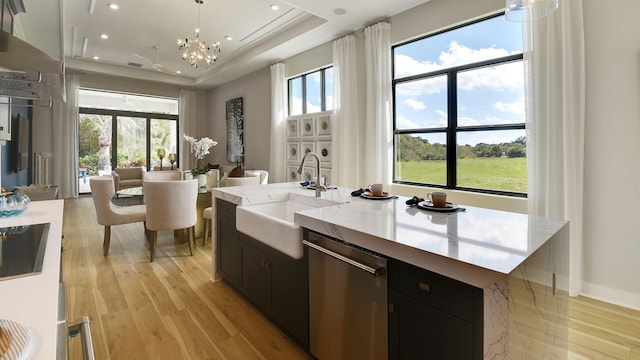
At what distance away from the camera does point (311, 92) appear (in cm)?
581

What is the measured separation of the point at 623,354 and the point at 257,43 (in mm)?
6100

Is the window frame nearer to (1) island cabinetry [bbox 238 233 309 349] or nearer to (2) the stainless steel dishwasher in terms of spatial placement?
(1) island cabinetry [bbox 238 233 309 349]

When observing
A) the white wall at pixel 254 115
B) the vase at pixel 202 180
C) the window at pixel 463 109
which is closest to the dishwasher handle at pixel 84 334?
the window at pixel 463 109

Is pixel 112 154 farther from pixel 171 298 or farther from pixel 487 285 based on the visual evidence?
pixel 487 285

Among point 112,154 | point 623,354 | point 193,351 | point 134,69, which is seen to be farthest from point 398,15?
point 112,154

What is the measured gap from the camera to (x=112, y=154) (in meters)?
8.28

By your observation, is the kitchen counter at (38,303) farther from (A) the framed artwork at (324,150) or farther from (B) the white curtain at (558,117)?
(A) the framed artwork at (324,150)

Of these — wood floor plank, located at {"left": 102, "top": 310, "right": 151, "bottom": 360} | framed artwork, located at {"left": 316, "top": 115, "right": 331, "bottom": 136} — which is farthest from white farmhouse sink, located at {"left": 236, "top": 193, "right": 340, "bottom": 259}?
framed artwork, located at {"left": 316, "top": 115, "right": 331, "bottom": 136}

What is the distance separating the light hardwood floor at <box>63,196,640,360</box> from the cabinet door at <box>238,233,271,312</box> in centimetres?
15

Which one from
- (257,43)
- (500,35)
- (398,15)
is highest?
(257,43)

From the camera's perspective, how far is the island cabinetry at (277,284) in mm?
1791

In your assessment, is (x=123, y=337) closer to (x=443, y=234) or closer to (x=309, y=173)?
(x=443, y=234)

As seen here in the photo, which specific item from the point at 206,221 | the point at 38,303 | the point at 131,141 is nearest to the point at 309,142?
the point at 206,221

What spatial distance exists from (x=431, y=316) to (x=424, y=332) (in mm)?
79
